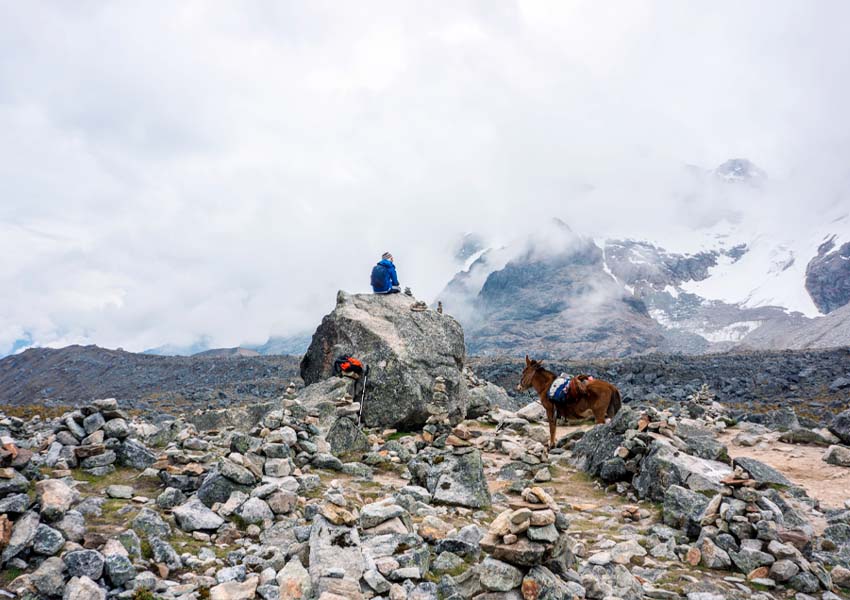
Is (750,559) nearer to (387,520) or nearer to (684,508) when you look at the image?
(684,508)

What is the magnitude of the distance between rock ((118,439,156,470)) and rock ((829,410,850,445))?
21.7m

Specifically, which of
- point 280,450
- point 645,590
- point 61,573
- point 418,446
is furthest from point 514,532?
point 418,446

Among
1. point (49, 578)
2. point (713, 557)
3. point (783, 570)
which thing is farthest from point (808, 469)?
point (49, 578)

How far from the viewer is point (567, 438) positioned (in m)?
18.7

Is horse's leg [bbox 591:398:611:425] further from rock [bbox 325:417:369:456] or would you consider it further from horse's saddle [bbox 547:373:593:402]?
rock [bbox 325:417:369:456]

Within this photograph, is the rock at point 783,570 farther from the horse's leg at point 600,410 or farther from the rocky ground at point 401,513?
the horse's leg at point 600,410

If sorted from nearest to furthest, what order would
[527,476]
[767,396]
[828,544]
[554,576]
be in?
[554,576] → [828,544] → [527,476] → [767,396]

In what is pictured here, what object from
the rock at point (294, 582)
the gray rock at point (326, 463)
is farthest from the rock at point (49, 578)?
the gray rock at point (326, 463)

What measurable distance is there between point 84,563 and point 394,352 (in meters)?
14.3

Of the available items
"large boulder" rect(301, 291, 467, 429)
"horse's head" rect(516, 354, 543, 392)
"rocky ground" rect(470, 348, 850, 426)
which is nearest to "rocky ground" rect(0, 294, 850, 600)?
"large boulder" rect(301, 291, 467, 429)

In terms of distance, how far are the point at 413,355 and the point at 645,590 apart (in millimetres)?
13430

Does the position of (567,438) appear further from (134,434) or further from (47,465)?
(47,465)

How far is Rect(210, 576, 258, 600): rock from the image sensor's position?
591cm

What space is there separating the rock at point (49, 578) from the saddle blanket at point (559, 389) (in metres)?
14.8
